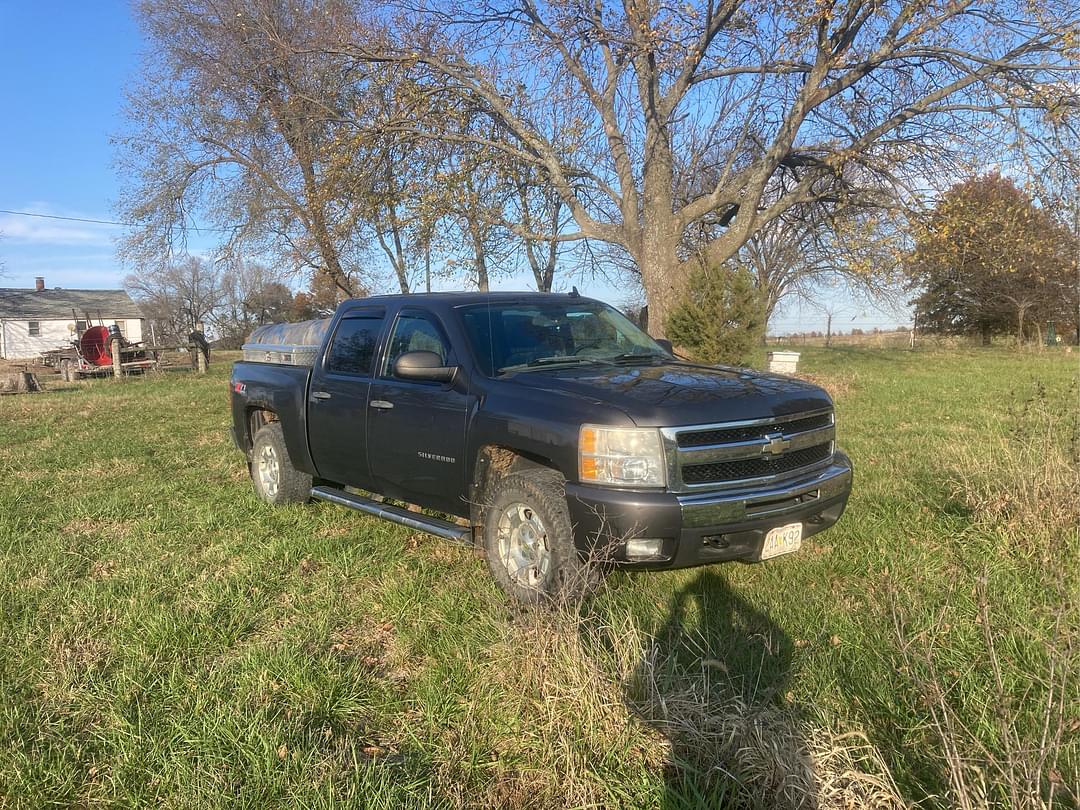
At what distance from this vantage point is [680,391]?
11.7 feet

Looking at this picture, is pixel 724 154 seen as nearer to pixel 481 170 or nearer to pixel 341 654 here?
pixel 481 170

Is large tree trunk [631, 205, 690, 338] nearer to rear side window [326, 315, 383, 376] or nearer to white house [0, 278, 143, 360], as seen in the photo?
rear side window [326, 315, 383, 376]

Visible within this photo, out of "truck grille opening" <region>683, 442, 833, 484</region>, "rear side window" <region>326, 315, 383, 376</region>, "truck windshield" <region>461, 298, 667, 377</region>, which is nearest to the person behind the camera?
"truck grille opening" <region>683, 442, 833, 484</region>

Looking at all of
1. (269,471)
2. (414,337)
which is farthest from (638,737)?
(269,471)

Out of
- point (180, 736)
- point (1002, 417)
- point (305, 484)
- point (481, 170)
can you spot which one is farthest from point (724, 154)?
point (180, 736)

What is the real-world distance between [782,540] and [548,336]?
6.48 feet

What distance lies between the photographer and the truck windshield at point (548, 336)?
4.30m

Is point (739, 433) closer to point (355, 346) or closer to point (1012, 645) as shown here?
point (1012, 645)

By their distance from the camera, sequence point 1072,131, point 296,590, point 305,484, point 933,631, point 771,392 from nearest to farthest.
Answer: point 933,631 < point 771,392 < point 296,590 < point 305,484 < point 1072,131

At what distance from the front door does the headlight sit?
0.98m

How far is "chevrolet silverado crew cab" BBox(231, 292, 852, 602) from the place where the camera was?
3287 millimetres

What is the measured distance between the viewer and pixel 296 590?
4.09 m

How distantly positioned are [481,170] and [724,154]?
9.71 m

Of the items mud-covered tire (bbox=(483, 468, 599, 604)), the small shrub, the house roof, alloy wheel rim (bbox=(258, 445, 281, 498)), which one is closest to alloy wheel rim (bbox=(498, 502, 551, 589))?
mud-covered tire (bbox=(483, 468, 599, 604))
